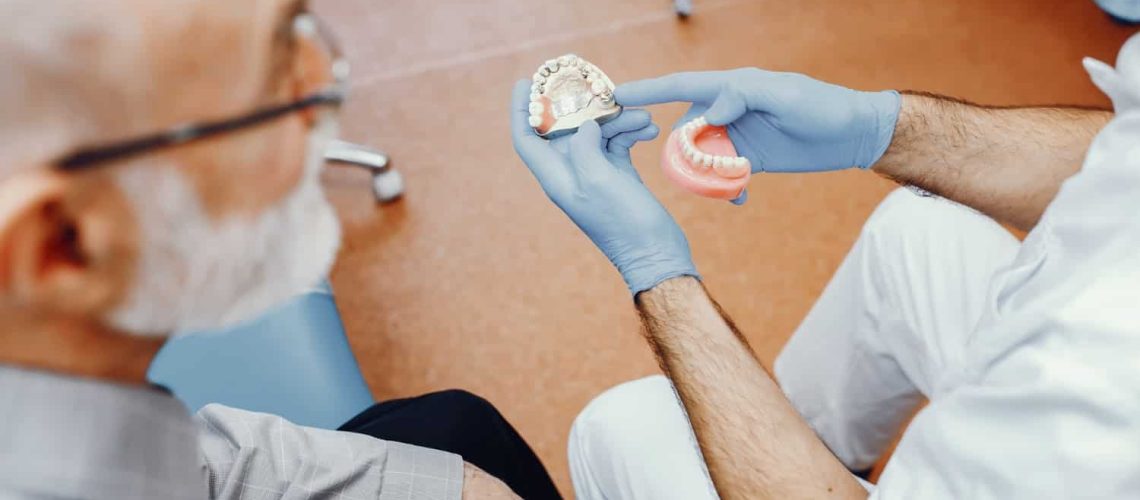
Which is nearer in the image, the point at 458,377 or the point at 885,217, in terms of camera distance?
the point at 885,217

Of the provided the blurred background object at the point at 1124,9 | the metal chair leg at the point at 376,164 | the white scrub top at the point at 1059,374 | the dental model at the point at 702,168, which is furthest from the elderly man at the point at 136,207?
the blurred background object at the point at 1124,9

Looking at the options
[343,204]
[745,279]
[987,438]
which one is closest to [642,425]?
[987,438]

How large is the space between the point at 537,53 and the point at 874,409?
102 centimetres

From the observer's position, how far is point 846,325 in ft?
3.38

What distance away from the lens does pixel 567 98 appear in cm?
91

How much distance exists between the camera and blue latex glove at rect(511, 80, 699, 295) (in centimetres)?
82

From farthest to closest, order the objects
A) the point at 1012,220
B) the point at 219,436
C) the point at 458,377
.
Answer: the point at 458,377 < the point at 1012,220 < the point at 219,436

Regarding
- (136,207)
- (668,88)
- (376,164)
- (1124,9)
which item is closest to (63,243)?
(136,207)

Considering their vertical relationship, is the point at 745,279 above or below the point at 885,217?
below

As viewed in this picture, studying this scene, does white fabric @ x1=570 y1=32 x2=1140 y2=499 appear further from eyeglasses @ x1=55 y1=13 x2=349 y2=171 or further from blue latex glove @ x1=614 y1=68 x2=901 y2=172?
eyeglasses @ x1=55 y1=13 x2=349 y2=171

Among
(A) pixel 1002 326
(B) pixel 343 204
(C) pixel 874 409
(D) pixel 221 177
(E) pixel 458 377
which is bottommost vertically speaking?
(E) pixel 458 377

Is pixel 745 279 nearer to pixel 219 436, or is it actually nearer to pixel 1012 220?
pixel 1012 220

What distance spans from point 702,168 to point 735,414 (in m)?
0.27

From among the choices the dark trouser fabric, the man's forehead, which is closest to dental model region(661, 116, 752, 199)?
the dark trouser fabric
